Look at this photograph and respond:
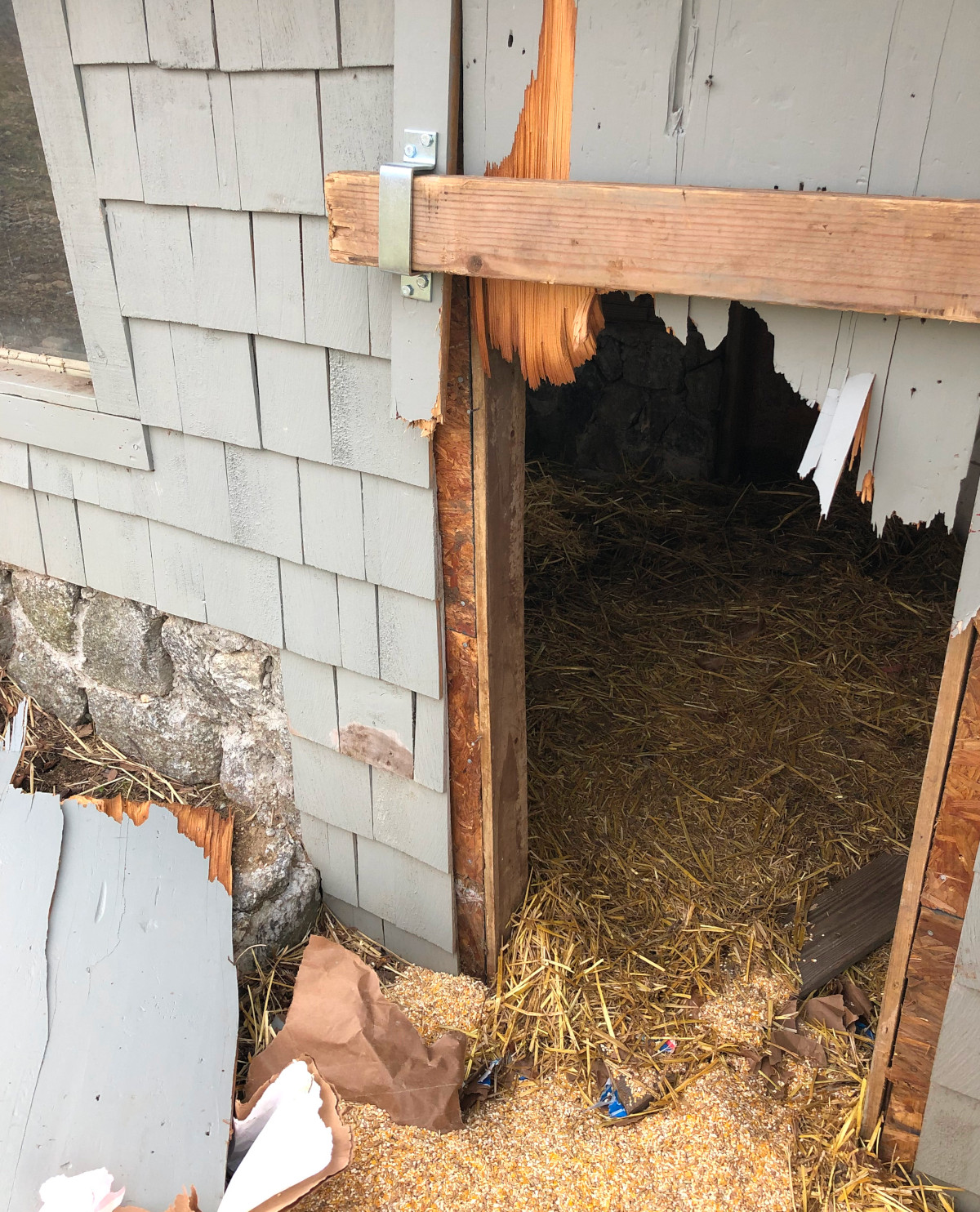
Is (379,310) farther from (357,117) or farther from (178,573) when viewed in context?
(178,573)

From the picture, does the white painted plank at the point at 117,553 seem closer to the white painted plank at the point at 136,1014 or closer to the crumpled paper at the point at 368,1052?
the white painted plank at the point at 136,1014

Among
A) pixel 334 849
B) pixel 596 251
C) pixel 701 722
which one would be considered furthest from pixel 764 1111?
pixel 596 251

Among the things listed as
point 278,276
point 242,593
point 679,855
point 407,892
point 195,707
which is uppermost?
point 278,276

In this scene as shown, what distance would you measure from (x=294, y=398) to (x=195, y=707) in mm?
971

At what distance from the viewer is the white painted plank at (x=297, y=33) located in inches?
62.2

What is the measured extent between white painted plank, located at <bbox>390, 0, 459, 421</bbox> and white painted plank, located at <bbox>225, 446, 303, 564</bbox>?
476 millimetres

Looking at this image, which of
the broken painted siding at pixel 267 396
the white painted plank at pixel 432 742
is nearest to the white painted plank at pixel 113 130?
the broken painted siding at pixel 267 396

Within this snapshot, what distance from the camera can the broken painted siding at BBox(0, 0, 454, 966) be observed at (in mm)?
1705

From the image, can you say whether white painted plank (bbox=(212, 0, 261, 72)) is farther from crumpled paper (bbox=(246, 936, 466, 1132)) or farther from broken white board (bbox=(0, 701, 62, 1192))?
crumpled paper (bbox=(246, 936, 466, 1132))

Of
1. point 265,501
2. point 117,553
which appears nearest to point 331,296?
point 265,501

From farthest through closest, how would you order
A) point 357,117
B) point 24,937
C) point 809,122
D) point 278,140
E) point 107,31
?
point 24,937 → point 107,31 → point 278,140 → point 357,117 → point 809,122

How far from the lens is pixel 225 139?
1.77m

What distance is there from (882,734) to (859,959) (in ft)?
3.23

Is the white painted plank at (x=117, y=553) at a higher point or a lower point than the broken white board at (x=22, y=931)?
higher
